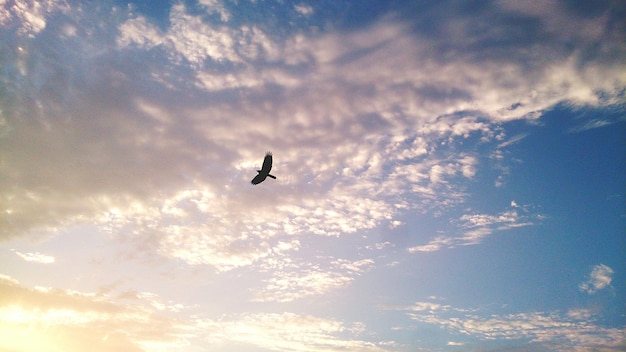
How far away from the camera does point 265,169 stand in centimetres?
2625
